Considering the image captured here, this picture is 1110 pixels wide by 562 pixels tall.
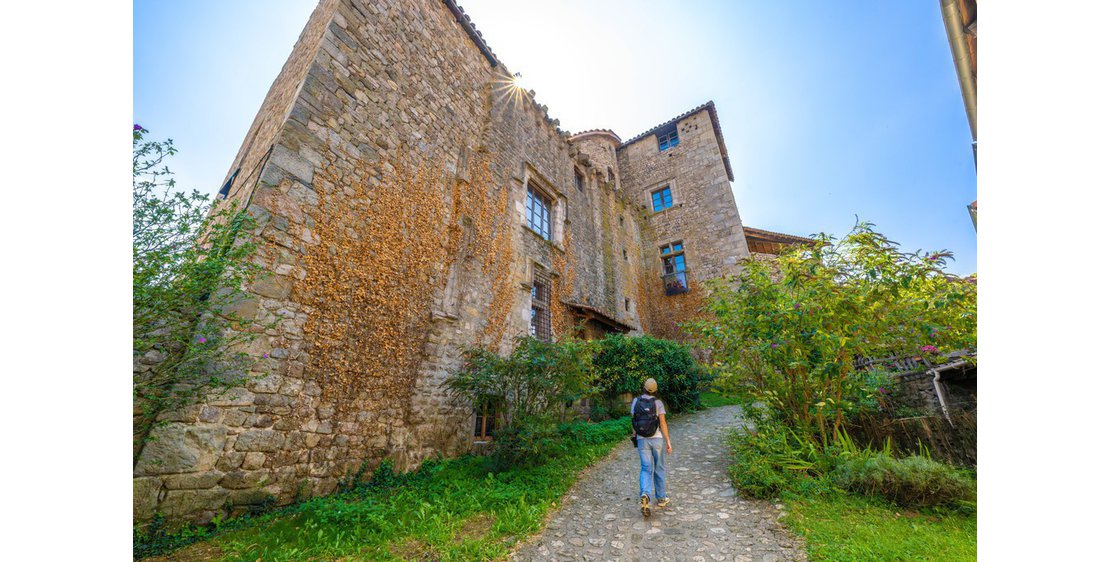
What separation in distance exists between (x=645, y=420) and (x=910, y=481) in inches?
106

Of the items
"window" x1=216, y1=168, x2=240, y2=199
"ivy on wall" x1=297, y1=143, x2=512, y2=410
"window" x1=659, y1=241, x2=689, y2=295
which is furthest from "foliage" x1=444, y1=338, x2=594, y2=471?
"window" x1=659, y1=241, x2=689, y2=295

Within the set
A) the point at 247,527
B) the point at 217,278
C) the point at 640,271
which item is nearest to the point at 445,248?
the point at 217,278

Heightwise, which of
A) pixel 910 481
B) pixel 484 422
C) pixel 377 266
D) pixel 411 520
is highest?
pixel 377 266

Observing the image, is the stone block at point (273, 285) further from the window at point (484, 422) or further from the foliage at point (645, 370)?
the foliage at point (645, 370)

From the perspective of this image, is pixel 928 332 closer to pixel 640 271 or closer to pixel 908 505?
pixel 908 505

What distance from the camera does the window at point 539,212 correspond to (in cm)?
1011

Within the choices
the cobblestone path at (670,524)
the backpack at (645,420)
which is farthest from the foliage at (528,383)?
the backpack at (645,420)

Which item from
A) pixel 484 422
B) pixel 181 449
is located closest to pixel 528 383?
pixel 484 422

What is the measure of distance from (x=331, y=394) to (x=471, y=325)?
2.72 meters

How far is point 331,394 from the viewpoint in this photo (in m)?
4.73

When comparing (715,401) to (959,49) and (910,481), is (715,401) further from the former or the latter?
(959,49)

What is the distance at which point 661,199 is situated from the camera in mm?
17141

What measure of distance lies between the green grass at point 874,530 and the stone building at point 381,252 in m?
4.82

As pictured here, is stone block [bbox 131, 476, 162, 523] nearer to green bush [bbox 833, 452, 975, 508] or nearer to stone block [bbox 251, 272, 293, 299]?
stone block [bbox 251, 272, 293, 299]
